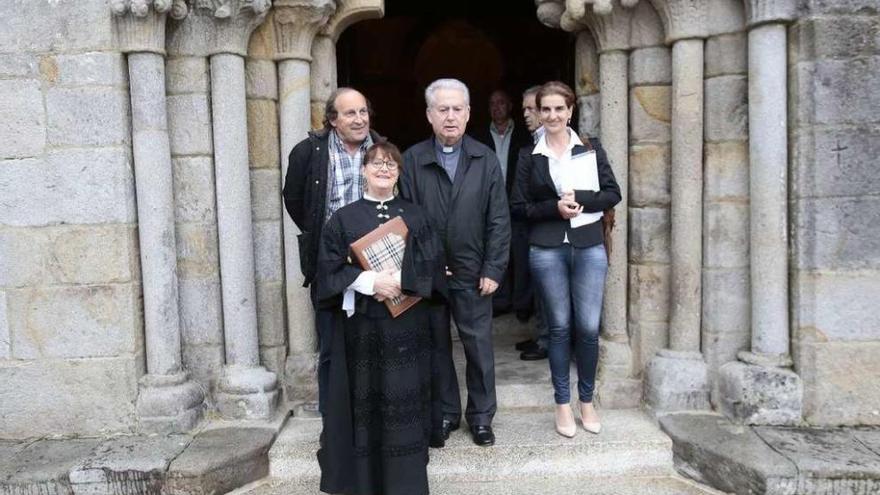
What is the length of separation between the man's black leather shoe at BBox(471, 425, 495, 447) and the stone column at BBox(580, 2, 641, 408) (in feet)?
2.62

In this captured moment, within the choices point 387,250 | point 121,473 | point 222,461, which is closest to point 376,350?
point 387,250

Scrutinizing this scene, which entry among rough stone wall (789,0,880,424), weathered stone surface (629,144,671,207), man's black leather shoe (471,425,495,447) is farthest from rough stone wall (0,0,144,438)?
rough stone wall (789,0,880,424)

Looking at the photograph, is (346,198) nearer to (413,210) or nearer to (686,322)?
(413,210)

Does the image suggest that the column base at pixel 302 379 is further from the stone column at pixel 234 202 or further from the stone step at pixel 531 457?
the stone step at pixel 531 457

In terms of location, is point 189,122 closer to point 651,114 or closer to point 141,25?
point 141,25

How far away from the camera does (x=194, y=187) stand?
376cm

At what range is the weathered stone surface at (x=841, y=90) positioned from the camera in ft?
11.2

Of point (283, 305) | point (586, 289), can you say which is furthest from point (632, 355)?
point (283, 305)

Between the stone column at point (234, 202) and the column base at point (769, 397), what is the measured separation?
7.83 feet

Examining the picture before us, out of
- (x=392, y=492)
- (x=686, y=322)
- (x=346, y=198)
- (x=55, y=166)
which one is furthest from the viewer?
(x=686, y=322)

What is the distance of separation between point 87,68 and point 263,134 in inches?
35.0

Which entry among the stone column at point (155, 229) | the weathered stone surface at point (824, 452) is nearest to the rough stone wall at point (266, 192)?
the stone column at point (155, 229)

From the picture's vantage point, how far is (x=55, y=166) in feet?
11.6

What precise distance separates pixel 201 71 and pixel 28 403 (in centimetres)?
188
